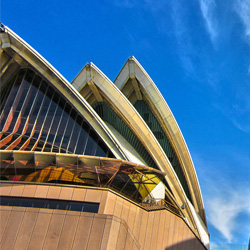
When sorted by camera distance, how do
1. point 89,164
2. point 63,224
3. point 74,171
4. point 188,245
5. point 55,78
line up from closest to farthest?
point 63,224 → point 89,164 → point 74,171 → point 188,245 → point 55,78

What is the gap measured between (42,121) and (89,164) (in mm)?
9917

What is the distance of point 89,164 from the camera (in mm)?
16766

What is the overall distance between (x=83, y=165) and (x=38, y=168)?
2.83 m

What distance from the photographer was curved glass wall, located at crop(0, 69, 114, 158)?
23297mm

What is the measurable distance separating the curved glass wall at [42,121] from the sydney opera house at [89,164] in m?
0.09

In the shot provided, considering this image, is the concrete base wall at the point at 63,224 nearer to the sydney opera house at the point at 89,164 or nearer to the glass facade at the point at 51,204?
the sydney opera house at the point at 89,164

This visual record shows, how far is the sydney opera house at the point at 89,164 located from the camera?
12953 millimetres

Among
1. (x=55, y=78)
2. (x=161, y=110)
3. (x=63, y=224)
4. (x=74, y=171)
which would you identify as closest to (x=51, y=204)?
(x=63, y=224)

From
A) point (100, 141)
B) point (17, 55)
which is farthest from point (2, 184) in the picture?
point (17, 55)

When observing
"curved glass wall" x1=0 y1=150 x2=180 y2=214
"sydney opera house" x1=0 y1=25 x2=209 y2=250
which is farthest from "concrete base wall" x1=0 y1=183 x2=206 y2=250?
"curved glass wall" x1=0 y1=150 x2=180 y2=214

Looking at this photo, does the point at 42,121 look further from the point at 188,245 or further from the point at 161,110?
the point at 188,245

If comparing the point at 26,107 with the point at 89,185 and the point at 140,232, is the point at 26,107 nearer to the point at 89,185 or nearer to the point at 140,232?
the point at 89,185

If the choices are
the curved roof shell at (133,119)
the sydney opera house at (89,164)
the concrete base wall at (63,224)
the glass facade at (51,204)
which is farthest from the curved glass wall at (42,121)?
the concrete base wall at (63,224)

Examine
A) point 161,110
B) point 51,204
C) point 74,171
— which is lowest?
point 51,204
